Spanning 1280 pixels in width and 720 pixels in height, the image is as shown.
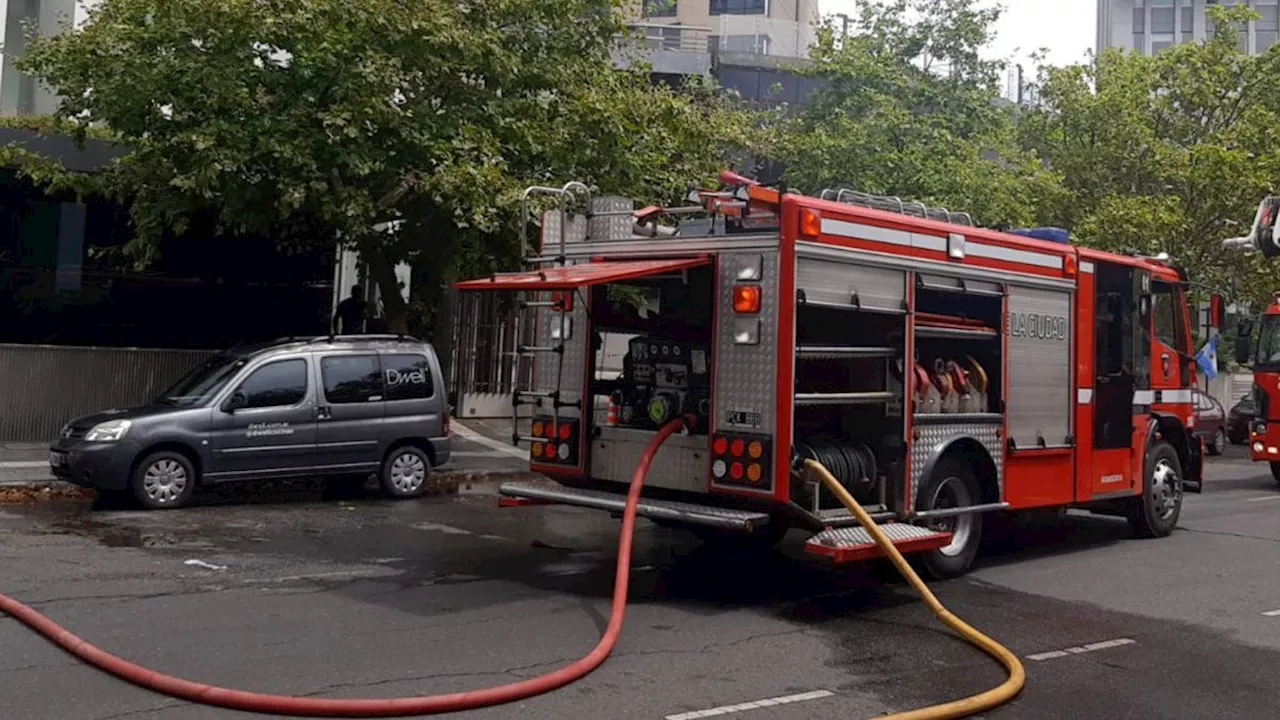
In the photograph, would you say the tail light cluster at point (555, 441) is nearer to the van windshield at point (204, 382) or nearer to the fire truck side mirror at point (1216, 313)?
the van windshield at point (204, 382)

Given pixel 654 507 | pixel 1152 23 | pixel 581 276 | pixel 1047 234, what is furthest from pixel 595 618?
pixel 1152 23

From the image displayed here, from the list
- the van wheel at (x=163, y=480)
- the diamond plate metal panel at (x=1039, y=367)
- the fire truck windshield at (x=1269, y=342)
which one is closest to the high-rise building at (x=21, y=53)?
the van wheel at (x=163, y=480)

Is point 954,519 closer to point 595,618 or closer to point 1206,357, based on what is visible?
point 595,618

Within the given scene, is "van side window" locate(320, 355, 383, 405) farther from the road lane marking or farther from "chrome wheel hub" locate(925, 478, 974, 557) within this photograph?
the road lane marking

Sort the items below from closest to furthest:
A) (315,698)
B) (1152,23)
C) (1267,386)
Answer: (315,698)
(1267,386)
(1152,23)

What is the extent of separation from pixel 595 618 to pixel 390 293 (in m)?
9.99

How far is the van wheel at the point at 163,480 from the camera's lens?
492 inches

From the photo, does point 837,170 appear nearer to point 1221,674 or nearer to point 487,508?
point 487,508

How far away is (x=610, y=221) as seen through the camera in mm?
9727

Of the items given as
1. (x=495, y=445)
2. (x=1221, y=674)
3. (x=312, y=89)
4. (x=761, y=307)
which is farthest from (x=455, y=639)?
(x=495, y=445)

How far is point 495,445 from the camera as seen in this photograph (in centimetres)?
1991

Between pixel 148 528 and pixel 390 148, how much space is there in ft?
19.1

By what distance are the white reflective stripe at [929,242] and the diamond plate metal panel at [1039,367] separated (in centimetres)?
26

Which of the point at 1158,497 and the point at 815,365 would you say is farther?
the point at 1158,497
